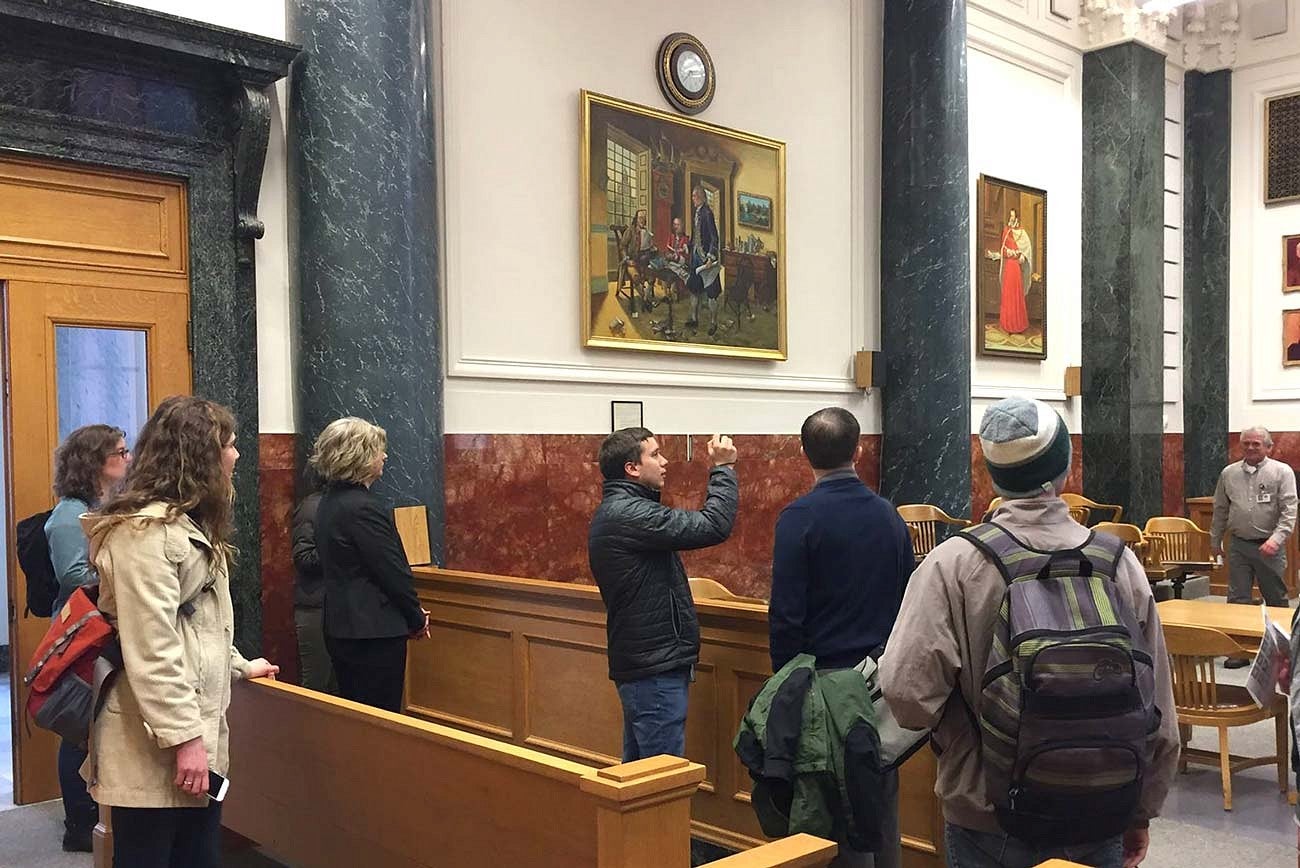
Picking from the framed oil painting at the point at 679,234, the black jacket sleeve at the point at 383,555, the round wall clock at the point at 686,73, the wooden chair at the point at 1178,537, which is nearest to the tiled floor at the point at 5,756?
the black jacket sleeve at the point at 383,555

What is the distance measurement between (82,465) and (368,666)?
126cm

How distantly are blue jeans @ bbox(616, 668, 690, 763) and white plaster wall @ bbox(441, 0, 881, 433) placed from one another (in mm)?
3320

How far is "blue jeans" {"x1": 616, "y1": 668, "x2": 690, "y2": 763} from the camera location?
3861 millimetres

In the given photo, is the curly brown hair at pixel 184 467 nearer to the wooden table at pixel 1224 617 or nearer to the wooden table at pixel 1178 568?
the wooden table at pixel 1224 617

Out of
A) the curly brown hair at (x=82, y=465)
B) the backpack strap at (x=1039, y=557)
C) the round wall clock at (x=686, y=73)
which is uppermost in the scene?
the round wall clock at (x=686, y=73)

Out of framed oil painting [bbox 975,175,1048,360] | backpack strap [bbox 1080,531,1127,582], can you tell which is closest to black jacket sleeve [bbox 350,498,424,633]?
backpack strap [bbox 1080,531,1127,582]

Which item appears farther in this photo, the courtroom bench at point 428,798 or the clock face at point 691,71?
the clock face at point 691,71

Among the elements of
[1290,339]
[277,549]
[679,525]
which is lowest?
[277,549]

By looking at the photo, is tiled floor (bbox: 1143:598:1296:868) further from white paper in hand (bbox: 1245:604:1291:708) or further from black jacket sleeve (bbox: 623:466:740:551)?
black jacket sleeve (bbox: 623:466:740:551)

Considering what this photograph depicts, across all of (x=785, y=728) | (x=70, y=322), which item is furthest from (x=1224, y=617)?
(x=70, y=322)

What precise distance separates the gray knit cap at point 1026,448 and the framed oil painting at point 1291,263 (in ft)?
40.1

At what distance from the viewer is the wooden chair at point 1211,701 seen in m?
4.92

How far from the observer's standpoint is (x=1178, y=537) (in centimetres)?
965

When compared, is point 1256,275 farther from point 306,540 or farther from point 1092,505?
point 306,540
